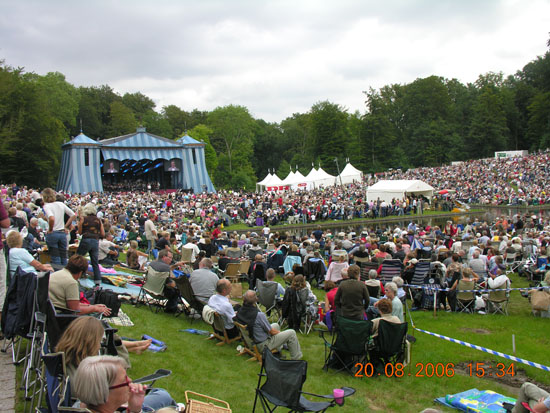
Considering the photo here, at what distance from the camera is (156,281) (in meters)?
7.12

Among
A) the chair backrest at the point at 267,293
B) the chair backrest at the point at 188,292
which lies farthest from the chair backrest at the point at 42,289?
the chair backrest at the point at 267,293

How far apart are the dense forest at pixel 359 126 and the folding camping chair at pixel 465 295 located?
43091 mm

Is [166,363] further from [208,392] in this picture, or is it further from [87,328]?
[87,328]

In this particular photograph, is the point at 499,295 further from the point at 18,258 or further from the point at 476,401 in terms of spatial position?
the point at 18,258

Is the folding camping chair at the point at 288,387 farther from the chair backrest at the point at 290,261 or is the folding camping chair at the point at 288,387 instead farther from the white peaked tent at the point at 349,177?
the white peaked tent at the point at 349,177

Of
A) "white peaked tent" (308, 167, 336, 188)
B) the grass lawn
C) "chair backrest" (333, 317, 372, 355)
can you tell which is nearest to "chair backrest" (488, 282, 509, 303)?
the grass lawn

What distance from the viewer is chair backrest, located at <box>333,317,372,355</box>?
198 inches

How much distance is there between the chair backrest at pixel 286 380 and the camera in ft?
12.1

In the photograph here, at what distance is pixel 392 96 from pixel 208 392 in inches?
2761

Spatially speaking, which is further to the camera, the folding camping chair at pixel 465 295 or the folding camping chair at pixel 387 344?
the folding camping chair at pixel 465 295

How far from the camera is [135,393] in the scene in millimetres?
2658

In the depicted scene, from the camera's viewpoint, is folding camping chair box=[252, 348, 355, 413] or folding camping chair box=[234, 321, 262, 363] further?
folding camping chair box=[234, 321, 262, 363]

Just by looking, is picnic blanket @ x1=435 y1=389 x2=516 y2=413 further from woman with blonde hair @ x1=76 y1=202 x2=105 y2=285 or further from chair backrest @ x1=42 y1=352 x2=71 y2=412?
woman with blonde hair @ x1=76 y1=202 x2=105 y2=285

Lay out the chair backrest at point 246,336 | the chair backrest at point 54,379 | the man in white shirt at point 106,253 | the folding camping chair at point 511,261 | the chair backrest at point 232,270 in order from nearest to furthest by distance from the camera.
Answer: the chair backrest at point 54,379 < the chair backrest at point 246,336 < the chair backrest at point 232,270 < the man in white shirt at point 106,253 < the folding camping chair at point 511,261
